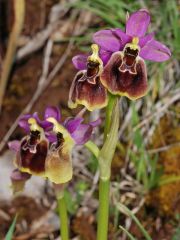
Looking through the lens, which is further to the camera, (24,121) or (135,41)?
(24,121)

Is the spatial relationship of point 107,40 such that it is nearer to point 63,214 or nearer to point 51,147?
point 51,147

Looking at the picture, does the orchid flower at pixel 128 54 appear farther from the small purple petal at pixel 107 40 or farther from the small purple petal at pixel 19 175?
the small purple petal at pixel 19 175

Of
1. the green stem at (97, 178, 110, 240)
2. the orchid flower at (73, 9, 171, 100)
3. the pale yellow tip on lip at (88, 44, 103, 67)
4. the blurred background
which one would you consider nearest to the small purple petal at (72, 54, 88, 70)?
the orchid flower at (73, 9, 171, 100)

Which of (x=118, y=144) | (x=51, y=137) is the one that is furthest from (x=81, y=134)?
(x=118, y=144)

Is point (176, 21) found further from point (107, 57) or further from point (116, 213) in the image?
point (107, 57)

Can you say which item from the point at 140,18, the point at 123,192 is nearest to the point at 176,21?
the point at 123,192

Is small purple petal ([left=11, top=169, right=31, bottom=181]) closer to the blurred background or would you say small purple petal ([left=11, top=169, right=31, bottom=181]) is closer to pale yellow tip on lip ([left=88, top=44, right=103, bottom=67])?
pale yellow tip on lip ([left=88, top=44, right=103, bottom=67])
